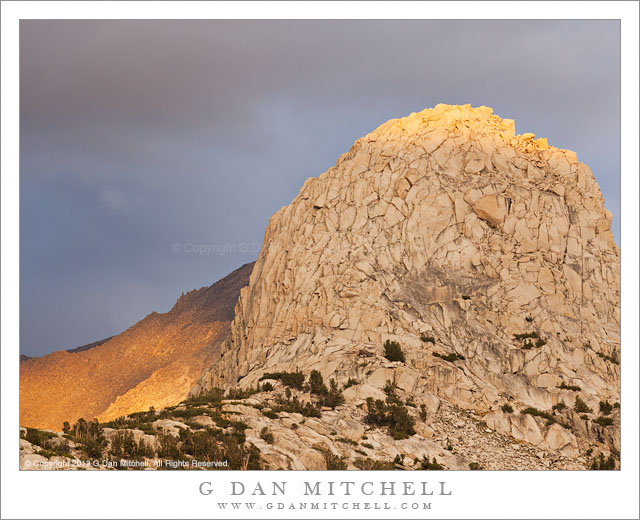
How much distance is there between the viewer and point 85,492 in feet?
74.7

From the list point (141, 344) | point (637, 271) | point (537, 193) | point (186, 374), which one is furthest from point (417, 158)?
point (141, 344)

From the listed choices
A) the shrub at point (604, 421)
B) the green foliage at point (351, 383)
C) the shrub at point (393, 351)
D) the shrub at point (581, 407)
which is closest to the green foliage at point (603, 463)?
the shrub at point (604, 421)

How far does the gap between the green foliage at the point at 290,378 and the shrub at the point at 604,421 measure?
1553 centimetres

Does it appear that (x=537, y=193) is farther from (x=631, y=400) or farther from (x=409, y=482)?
(x=409, y=482)

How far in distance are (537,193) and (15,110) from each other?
113ft

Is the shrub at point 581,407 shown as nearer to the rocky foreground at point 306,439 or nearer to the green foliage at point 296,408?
the rocky foreground at point 306,439

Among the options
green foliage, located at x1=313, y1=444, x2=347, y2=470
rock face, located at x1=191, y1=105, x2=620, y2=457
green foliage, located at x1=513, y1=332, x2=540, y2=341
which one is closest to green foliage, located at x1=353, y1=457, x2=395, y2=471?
green foliage, located at x1=313, y1=444, x2=347, y2=470

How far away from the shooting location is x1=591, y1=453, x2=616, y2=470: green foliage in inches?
1298

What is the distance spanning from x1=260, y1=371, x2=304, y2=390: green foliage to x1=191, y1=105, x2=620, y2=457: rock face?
1406 millimetres

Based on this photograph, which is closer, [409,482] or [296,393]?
[409,482]

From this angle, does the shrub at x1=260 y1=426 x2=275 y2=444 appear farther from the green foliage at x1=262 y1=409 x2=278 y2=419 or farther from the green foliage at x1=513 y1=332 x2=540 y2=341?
the green foliage at x1=513 y1=332 x2=540 y2=341

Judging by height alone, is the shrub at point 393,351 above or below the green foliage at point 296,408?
above

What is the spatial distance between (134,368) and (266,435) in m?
60.2

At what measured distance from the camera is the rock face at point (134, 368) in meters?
74.3
